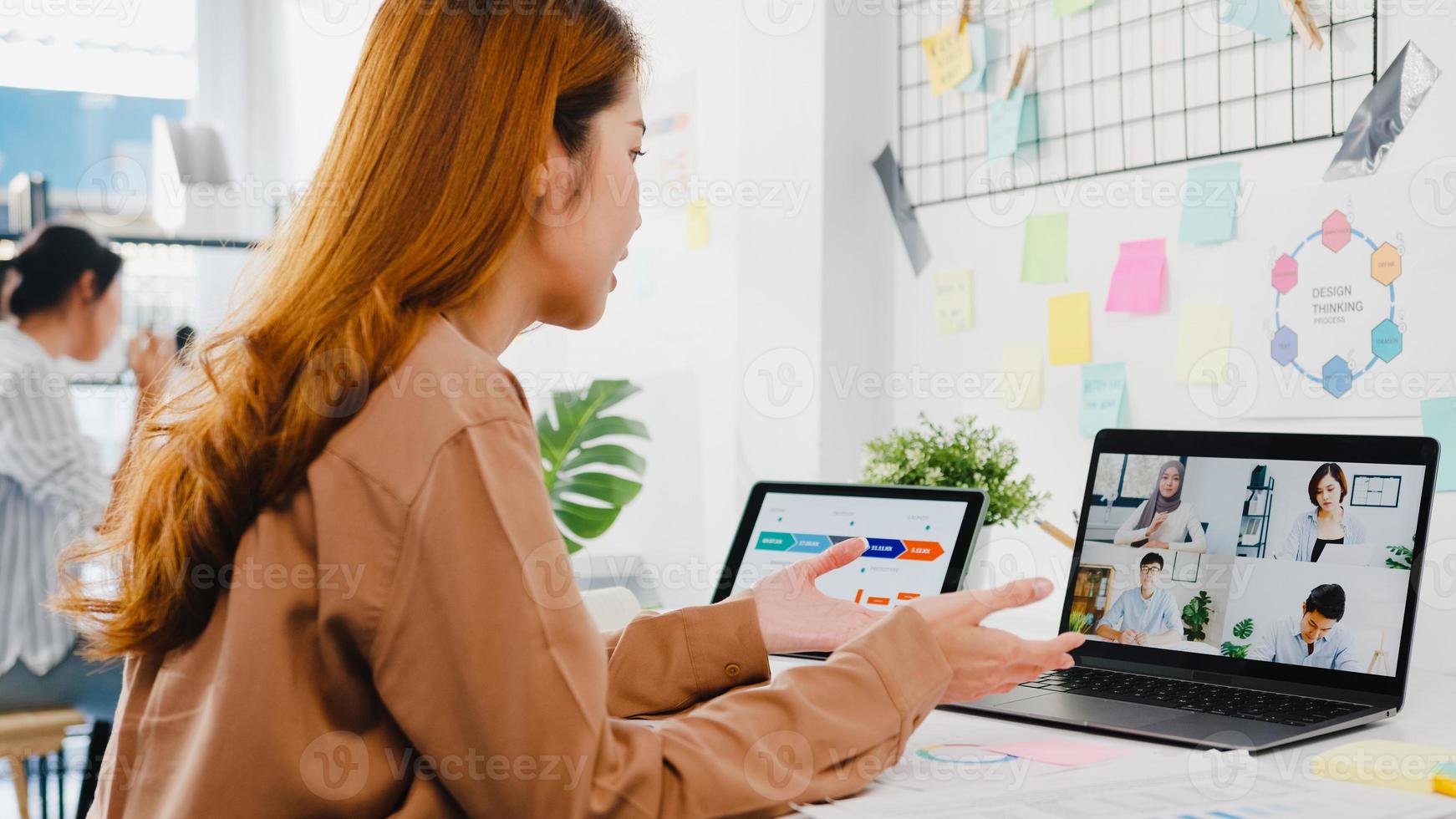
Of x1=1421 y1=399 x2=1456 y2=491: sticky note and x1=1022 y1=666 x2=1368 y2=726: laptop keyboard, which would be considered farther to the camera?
x1=1421 y1=399 x2=1456 y2=491: sticky note

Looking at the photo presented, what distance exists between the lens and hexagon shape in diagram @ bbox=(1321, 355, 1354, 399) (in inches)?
48.5

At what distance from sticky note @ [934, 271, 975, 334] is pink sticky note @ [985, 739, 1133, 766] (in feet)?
3.06

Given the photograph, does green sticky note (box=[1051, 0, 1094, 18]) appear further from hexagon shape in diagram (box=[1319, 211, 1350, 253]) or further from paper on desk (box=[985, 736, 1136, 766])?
paper on desk (box=[985, 736, 1136, 766])

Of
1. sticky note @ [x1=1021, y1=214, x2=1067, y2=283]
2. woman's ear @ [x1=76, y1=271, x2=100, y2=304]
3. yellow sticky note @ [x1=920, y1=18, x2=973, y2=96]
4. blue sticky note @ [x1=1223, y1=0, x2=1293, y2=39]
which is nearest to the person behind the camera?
blue sticky note @ [x1=1223, y1=0, x2=1293, y2=39]

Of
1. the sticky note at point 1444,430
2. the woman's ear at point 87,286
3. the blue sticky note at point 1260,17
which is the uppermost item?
the blue sticky note at point 1260,17

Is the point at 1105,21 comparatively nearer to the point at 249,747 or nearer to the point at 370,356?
the point at 370,356

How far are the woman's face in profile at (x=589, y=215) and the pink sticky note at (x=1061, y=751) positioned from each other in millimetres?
411

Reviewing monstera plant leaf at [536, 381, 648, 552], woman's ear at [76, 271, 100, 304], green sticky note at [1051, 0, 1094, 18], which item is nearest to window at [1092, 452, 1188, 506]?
green sticky note at [1051, 0, 1094, 18]

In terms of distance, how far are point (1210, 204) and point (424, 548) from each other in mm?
1103

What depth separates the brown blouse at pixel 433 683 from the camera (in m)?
0.57

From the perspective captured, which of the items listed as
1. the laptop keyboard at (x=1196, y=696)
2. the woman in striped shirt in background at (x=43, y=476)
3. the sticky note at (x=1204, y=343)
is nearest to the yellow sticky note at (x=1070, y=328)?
the sticky note at (x=1204, y=343)


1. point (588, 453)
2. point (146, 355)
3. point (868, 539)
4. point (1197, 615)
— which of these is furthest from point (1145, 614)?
point (146, 355)

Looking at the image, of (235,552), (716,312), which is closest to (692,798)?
(235,552)

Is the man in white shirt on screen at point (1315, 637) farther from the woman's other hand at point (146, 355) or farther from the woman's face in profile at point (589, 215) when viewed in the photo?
the woman's other hand at point (146, 355)
